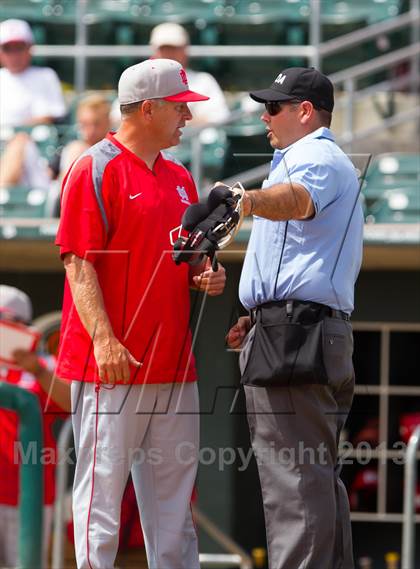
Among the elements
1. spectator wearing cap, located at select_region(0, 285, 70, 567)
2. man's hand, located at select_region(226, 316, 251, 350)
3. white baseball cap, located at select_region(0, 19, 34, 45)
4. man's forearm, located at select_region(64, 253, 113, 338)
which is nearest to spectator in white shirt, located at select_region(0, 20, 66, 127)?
white baseball cap, located at select_region(0, 19, 34, 45)

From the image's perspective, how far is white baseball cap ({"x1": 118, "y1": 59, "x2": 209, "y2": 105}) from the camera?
13.4 feet

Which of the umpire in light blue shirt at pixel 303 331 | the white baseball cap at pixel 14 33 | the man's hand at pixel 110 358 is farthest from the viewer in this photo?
the white baseball cap at pixel 14 33

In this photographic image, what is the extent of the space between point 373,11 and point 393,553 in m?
4.46

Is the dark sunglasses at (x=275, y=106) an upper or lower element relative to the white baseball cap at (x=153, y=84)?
lower

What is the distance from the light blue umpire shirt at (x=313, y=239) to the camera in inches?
151

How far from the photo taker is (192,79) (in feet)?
29.0

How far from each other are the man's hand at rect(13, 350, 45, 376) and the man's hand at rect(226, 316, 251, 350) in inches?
35.2

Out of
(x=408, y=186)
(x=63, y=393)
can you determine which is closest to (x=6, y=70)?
(x=408, y=186)

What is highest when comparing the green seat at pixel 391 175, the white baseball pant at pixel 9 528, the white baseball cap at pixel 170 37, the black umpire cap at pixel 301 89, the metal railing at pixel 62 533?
the black umpire cap at pixel 301 89

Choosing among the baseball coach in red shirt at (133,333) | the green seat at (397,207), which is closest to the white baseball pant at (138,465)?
the baseball coach in red shirt at (133,333)

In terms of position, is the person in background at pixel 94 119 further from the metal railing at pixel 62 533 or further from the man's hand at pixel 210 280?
the man's hand at pixel 210 280

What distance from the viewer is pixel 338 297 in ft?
12.8

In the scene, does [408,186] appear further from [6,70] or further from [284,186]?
[284,186]

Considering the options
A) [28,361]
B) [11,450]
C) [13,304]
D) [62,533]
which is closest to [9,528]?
[11,450]
